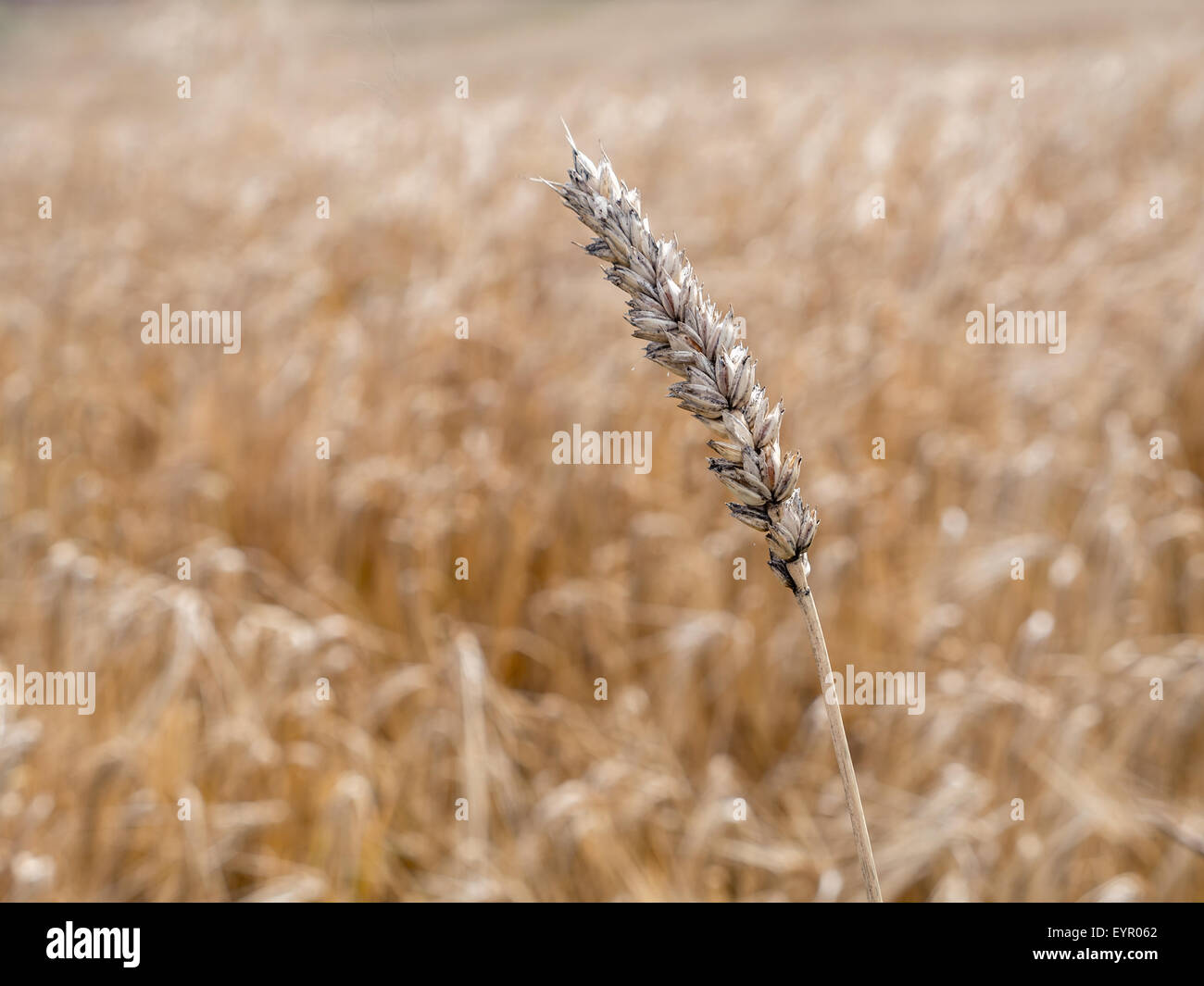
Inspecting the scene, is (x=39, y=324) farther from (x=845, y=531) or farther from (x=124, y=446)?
(x=845, y=531)

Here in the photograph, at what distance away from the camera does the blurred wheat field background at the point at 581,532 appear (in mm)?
1836

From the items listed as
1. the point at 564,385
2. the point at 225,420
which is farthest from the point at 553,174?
the point at 225,420

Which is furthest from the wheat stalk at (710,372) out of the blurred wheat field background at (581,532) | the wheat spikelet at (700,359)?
the blurred wheat field background at (581,532)

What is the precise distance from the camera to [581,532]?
256 centimetres

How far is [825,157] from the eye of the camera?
159 inches

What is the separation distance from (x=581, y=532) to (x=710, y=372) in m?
2.10

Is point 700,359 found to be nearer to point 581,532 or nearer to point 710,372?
point 710,372

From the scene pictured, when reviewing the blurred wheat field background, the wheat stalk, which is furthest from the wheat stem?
the blurred wheat field background

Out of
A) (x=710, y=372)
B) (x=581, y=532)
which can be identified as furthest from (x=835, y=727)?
(x=581, y=532)

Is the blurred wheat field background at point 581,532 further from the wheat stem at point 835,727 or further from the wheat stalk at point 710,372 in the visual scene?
the wheat stem at point 835,727

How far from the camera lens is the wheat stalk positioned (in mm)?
450

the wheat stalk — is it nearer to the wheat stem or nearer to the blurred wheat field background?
the wheat stem

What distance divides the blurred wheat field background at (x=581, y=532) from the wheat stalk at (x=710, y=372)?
364mm
